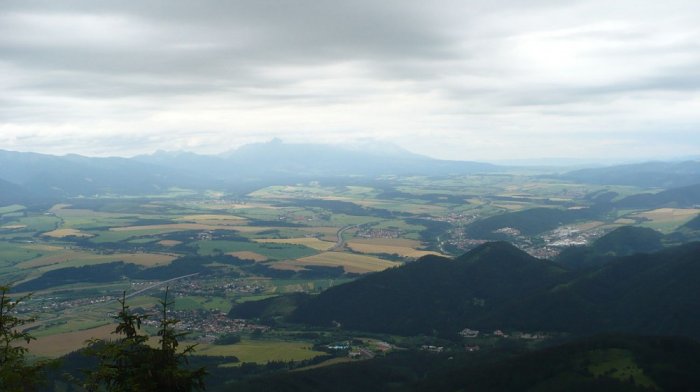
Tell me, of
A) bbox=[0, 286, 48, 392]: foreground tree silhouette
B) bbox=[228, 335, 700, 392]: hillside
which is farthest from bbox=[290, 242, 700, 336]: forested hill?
bbox=[0, 286, 48, 392]: foreground tree silhouette

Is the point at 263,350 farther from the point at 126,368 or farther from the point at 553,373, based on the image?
the point at 126,368

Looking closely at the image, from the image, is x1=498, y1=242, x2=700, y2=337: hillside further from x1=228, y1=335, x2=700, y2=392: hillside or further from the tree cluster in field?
the tree cluster in field

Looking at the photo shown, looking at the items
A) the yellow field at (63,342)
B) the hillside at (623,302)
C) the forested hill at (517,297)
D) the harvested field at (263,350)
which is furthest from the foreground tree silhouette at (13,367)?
the hillside at (623,302)

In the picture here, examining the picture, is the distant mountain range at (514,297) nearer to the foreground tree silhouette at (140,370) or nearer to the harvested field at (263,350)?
the harvested field at (263,350)

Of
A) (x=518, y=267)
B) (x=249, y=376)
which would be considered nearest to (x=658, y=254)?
(x=518, y=267)

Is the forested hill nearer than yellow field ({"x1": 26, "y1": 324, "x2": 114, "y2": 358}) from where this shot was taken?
No

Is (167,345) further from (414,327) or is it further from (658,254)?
(658,254)

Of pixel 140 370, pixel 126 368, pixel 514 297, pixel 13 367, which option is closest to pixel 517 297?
pixel 514 297
